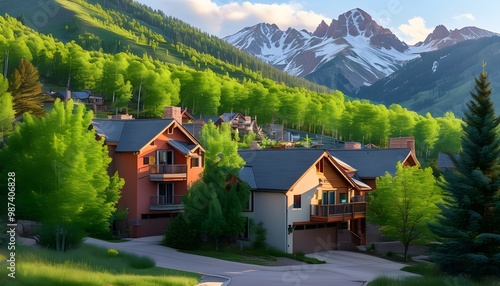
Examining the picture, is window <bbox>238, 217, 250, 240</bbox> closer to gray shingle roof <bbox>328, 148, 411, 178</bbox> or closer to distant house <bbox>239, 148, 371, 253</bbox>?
distant house <bbox>239, 148, 371, 253</bbox>

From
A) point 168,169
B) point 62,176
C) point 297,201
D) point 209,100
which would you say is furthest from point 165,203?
point 209,100

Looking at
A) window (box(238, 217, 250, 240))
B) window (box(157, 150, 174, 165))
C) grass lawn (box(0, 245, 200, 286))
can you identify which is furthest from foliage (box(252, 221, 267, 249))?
grass lawn (box(0, 245, 200, 286))

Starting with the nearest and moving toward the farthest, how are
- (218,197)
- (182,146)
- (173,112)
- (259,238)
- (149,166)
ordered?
(218,197)
(259,238)
(149,166)
(182,146)
(173,112)

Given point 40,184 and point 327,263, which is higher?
point 40,184

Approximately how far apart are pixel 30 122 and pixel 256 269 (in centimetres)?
1580

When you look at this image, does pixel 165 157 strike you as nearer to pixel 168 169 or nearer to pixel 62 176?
pixel 168 169

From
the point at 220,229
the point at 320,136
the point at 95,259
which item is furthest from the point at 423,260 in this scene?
the point at 320,136

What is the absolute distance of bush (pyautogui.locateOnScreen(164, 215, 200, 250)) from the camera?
3538 centimetres

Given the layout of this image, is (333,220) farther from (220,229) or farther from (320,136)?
(320,136)

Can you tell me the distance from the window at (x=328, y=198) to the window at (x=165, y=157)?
1212cm

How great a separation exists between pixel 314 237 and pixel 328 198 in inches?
132

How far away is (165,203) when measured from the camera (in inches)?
1667

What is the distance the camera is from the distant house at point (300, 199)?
38.4 m

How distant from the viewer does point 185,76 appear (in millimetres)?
121438
